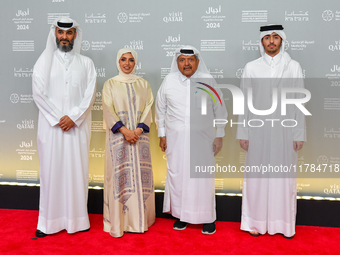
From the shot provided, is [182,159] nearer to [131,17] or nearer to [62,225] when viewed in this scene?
[62,225]

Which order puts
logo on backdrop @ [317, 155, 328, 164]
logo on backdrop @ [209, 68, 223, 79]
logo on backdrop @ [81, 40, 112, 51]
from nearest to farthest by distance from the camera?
logo on backdrop @ [317, 155, 328, 164]
logo on backdrop @ [209, 68, 223, 79]
logo on backdrop @ [81, 40, 112, 51]

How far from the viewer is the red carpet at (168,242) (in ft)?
9.18

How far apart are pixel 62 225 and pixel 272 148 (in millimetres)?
2196

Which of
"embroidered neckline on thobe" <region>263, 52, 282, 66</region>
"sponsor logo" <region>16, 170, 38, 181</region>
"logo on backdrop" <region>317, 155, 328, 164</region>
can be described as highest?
"embroidered neckline on thobe" <region>263, 52, 282, 66</region>

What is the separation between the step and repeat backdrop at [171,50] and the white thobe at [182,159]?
0.61 m

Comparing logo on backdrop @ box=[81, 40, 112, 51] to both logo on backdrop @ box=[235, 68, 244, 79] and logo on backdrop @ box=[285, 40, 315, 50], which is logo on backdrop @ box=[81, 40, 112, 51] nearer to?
logo on backdrop @ box=[235, 68, 244, 79]

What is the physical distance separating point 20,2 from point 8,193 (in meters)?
2.37

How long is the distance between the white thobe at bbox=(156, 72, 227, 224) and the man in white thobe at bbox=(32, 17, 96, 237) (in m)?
0.82

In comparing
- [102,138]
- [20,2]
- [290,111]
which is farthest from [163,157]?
[20,2]

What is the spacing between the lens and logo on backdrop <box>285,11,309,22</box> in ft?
11.7

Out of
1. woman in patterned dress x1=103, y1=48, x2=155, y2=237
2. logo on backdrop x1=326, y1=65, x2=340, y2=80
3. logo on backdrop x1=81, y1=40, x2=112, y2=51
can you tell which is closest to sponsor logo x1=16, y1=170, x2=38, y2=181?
woman in patterned dress x1=103, y1=48, x2=155, y2=237

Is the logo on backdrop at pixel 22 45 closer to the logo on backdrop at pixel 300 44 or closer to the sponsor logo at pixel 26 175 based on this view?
the sponsor logo at pixel 26 175

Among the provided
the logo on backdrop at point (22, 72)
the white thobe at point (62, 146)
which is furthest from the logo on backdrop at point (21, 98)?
the white thobe at point (62, 146)

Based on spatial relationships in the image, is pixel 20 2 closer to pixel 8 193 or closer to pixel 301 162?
pixel 8 193
